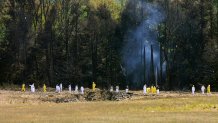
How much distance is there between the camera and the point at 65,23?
9256 centimetres

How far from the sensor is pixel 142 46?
9388 centimetres

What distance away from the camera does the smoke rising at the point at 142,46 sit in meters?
91.9

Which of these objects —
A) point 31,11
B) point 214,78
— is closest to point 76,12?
point 31,11

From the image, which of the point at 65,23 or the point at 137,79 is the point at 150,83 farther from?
the point at 65,23

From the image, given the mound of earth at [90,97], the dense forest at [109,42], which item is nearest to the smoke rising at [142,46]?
the dense forest at [109,42]

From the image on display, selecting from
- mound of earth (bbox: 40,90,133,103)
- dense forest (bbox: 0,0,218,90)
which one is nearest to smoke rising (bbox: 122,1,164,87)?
dense forest (bbox: 0,0,218,90)

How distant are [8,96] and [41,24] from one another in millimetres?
41479

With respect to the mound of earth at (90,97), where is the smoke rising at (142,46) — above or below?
above

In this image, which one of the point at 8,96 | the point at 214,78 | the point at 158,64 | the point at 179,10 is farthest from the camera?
the point at 158,64

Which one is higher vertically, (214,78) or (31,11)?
(31,11)

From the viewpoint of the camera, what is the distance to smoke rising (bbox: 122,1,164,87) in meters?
91.9

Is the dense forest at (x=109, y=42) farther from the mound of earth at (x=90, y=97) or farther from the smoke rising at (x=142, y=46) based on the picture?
the mound of earth at (x=90, y=97)

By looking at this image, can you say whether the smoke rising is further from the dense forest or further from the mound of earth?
the mound of earth

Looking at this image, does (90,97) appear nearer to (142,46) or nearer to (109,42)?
(109,42)
